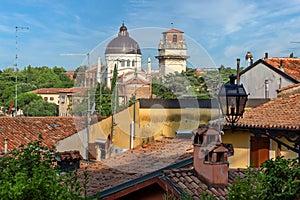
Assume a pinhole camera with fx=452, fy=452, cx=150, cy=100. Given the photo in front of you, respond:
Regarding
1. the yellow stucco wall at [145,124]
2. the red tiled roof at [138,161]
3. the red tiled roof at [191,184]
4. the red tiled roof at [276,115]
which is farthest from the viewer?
the red tiled roof at [276,115]

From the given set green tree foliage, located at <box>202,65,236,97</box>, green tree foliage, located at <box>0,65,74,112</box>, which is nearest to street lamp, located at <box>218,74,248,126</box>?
green tree foliage, located at <box>202,65,236,97</box>

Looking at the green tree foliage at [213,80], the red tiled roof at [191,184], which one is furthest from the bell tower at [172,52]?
the red tiled roof at [191,184]

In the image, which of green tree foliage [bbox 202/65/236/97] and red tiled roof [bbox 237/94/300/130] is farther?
red tiled roof [bbox 237/94/300/130]

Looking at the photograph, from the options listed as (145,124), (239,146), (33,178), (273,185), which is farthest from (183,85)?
(239,146)

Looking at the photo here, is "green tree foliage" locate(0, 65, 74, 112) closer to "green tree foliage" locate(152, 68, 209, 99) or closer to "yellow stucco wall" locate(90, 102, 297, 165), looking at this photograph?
"yellow stucco wall" locate(90, 102, 297, 165)

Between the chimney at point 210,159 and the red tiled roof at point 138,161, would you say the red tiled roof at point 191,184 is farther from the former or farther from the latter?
the red tiled roof at point 138,161

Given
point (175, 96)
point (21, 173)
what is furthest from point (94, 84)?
Answer: point (21, 173)
